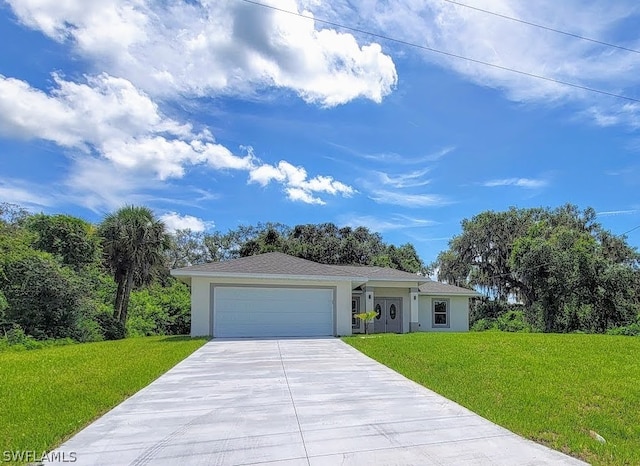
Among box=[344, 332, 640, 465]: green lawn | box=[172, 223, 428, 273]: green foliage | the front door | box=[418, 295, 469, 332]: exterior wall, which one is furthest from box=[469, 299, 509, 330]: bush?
box=[344, 332, 640, 465]: green lawn

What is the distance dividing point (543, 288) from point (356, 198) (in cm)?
Answer: 1120

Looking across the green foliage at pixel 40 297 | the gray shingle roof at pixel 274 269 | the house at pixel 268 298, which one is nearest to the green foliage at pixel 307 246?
the gray shingle roof at pixel 274 269

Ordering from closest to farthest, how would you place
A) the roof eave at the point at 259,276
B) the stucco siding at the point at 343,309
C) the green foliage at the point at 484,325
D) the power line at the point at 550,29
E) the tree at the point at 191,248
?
the power line at the point at 550,29, the roof eave at the point at 259,276, the stucco siding at the point at 343,309, the green foliage at the point at 484,325, the tree at the point at 191,248

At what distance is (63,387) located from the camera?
6.63 m

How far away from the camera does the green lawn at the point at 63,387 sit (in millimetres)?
4453

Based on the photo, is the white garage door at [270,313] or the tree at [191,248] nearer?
the white garage door at [270,313]

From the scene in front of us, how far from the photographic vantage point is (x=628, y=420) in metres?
5.13

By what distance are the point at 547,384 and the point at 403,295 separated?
13.6 m

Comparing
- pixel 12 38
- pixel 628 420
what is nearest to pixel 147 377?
pixel 628 420

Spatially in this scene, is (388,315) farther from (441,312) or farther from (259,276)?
(259,276)

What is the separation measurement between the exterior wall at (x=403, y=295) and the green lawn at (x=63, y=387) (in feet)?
35.3

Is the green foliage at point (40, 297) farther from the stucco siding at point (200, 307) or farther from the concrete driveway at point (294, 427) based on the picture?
the concrete driveway at point (294, 427)

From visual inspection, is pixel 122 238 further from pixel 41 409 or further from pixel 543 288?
pixel 543 288

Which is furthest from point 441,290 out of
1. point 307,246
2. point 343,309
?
point 307,246
